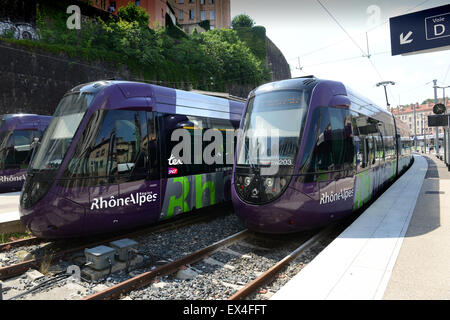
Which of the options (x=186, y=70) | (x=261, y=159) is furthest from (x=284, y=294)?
(x=186, y=70)

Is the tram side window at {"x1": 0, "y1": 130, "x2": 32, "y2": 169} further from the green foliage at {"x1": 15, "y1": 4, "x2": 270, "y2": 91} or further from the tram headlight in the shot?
the green foliage at {"x1": 15, "y1": 4, "x2": 270, "y2": 91}

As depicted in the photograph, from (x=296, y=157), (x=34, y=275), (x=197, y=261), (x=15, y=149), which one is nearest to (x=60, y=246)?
(x=34, y=275)

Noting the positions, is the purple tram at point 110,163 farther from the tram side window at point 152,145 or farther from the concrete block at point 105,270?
the concrete block at point 105,270

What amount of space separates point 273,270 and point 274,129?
2.87 meters

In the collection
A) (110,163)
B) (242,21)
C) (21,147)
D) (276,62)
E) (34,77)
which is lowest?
(110,163)

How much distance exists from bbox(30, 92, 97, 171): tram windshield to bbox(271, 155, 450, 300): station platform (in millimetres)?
4727

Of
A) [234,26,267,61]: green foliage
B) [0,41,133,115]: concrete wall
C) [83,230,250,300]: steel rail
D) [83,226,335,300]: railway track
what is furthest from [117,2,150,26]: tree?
[83,230,250,300]: steel rail

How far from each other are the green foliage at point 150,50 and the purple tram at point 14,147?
1464cm

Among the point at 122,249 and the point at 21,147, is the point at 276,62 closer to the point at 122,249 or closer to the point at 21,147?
the point at 21,147

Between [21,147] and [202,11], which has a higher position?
[202,11]

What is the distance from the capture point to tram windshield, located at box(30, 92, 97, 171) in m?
5.93

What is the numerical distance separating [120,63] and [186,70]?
28.9 ft

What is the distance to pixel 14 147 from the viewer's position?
45.2ft

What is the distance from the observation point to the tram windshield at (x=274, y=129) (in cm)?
626
